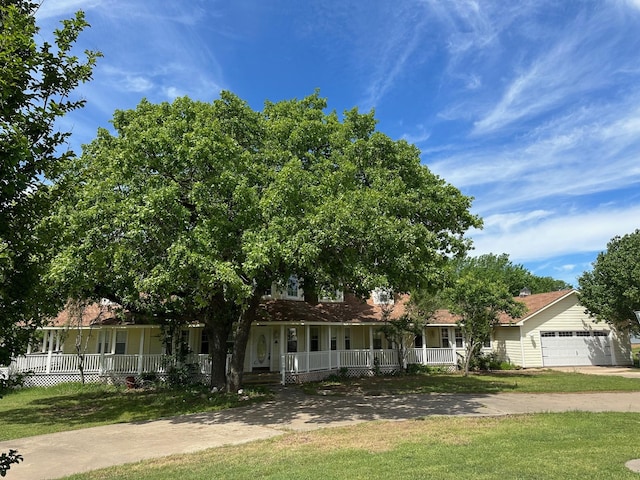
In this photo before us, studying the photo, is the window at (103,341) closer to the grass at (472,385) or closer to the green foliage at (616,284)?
the grass at (472,385)

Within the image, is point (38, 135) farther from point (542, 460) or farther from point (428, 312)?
point (428, 312)

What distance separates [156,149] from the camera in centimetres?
1262

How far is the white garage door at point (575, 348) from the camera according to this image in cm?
2902

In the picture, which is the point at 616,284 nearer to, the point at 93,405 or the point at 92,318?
the point at 93,405

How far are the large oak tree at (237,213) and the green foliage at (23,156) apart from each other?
673 cm

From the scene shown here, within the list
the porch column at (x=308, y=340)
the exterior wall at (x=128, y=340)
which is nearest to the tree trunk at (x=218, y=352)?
the porch column at (x=308, y=340)

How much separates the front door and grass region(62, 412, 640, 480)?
45.2 ft

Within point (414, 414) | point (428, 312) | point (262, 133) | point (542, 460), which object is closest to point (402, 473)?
point (542, 460)

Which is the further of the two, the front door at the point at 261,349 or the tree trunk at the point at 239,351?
the front door at the point at 261,349

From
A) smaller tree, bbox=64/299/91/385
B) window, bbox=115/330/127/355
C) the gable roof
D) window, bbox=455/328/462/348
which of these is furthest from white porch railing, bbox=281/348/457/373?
smaller tree, bbox=64/299/91/385

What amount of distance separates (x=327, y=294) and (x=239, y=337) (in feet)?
16.4

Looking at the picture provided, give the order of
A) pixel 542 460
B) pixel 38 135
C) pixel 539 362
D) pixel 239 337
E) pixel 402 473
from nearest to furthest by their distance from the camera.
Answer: pixel 38 135
pixel 402 473
pixel 542 460
pixel 239 337
pixel 539 362

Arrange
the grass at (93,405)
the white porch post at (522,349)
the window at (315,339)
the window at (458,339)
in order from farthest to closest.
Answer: the window at (458,339)
the white porch post at (522,349)
the window at (315,339)
the grass at (93,405)

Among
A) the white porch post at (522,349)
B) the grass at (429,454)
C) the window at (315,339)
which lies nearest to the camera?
the grass at (429,454)
